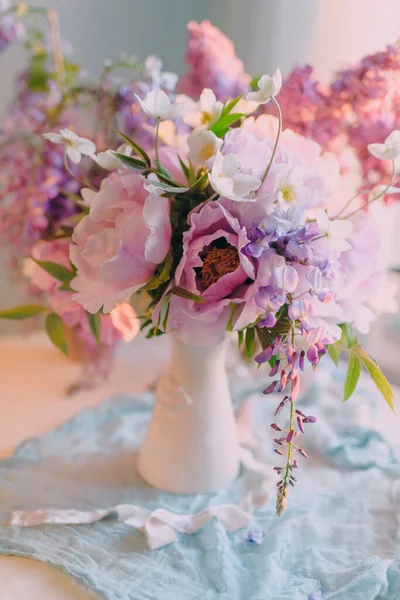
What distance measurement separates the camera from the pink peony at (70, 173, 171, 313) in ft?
1.81

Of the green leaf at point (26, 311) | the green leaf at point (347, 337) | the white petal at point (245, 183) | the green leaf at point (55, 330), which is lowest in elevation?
the green leaf at point (55, 330)

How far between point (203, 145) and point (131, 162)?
0.23ft

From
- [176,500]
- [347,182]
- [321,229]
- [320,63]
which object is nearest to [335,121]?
[347,182]

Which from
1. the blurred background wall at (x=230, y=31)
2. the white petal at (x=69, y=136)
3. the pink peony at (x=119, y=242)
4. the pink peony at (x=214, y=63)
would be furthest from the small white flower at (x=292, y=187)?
the blurred background wall at (x=230, y=31)

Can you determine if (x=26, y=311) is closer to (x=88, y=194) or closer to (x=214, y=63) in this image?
(x=88, y=194)

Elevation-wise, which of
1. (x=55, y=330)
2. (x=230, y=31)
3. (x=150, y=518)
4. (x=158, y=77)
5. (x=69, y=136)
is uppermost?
(x=230, y=31)

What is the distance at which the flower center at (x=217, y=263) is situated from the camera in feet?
1.84

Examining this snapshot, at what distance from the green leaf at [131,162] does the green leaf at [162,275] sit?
0.28ft

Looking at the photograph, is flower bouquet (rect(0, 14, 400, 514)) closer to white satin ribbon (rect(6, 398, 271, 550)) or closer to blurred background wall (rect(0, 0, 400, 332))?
white satin ribbon (rect(6, 398, 271, 550))

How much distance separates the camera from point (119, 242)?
56 cm

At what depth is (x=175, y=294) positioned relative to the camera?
57 cm

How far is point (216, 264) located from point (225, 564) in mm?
298

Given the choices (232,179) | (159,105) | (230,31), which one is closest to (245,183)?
(232,179)

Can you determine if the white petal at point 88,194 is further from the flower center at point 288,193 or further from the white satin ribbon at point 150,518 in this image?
the white satin ribbon at point 150,518
